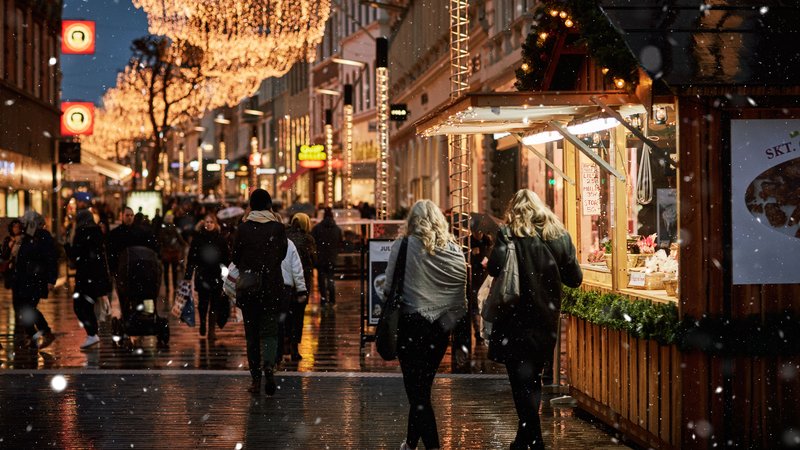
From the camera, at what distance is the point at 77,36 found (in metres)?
39.9

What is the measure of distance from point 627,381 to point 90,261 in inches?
352

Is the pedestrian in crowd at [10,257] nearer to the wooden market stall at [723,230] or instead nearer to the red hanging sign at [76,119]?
the wooden market stall at [723,230]

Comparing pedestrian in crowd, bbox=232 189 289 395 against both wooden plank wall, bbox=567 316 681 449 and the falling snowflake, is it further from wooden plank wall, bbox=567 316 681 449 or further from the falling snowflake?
wooden plank wall, bbox=567 316 681 449

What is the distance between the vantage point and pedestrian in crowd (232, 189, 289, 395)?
41.8ft

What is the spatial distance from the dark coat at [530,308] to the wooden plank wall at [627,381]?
0.88m

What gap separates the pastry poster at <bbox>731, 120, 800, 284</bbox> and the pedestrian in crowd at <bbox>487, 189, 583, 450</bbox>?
1.10 meters

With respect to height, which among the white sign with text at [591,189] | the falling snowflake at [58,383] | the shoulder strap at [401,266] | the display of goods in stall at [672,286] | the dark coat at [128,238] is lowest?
the falling snowflake at [58,383]

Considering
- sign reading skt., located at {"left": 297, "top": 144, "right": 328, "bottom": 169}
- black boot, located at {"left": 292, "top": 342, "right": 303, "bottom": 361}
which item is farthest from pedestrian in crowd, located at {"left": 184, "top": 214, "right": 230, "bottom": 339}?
sign reading skt., located at {"left": 297, "top": 144, "right": 328, "bottom": 169}

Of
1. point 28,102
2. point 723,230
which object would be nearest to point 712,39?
point 723,230

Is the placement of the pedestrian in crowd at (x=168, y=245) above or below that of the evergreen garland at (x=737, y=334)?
above

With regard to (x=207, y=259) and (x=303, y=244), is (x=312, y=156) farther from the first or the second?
(x=303, y=244)

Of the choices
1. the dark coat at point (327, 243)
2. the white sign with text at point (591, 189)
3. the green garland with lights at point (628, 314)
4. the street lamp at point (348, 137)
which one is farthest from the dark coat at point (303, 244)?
the street lamp at point (348, 137)

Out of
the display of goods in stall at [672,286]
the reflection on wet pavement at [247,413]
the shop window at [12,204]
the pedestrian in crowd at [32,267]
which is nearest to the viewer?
the display of goods in stall at [672,286]

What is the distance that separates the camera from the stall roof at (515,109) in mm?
10078
